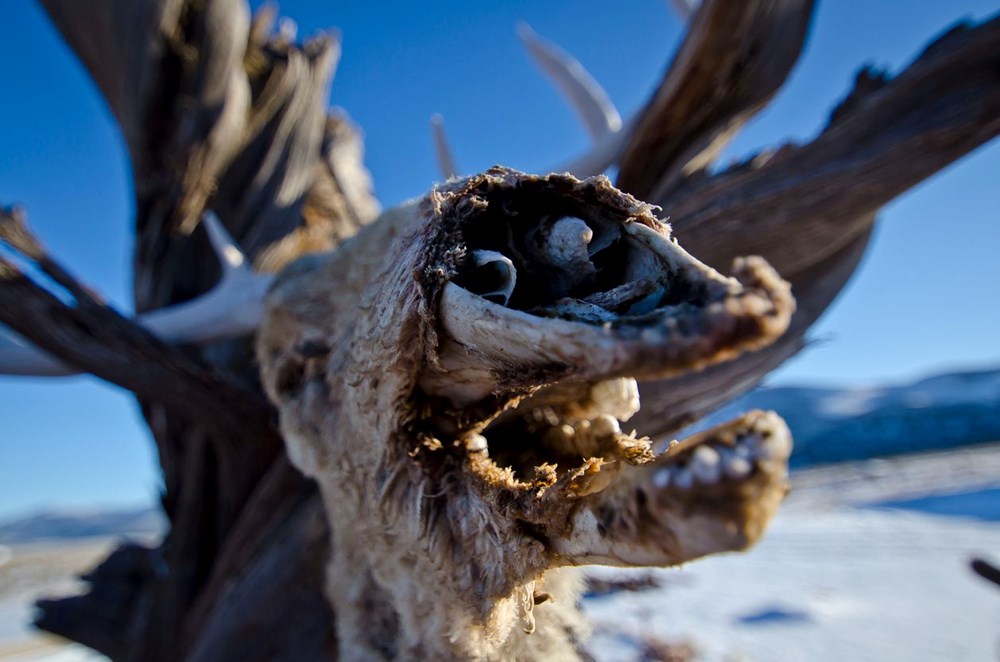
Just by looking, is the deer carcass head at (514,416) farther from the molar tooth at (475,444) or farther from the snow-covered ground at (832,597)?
the snow-covered ground at (832,597)

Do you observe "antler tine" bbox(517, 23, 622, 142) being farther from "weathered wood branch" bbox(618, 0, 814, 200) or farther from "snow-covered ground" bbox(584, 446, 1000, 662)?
"snow-covered ground" bbox(584, 446, 1000, 662)

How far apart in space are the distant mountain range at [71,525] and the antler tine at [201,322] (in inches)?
1300

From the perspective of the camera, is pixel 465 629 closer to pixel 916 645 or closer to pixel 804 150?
pixel 804 150

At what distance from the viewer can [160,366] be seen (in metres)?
1.66

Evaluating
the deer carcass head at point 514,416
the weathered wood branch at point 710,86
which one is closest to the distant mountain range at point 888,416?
the deer carcass head at point 514,416

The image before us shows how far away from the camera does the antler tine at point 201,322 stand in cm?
180

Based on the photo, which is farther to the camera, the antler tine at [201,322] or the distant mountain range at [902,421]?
the distant mountain range at [902,421]

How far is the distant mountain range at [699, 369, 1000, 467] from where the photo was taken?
49.4ft

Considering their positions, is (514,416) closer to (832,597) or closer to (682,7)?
(682,7)

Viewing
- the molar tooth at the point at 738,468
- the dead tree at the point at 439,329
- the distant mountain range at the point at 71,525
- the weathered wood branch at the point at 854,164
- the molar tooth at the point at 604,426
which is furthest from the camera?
the distant mountain range at the point at 71,525

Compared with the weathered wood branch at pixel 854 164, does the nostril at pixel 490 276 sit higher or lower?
lower

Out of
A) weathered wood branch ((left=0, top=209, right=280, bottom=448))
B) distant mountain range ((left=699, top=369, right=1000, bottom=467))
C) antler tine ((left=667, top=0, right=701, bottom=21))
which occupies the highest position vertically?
antler tine ((left=667, top=0, right=701, bottom=21))

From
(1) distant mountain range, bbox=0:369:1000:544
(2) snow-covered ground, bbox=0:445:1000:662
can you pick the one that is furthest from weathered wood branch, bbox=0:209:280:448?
(1) distant mountain range, bbox=0:369:1000:544

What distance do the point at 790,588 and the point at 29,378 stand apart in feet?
14.9
